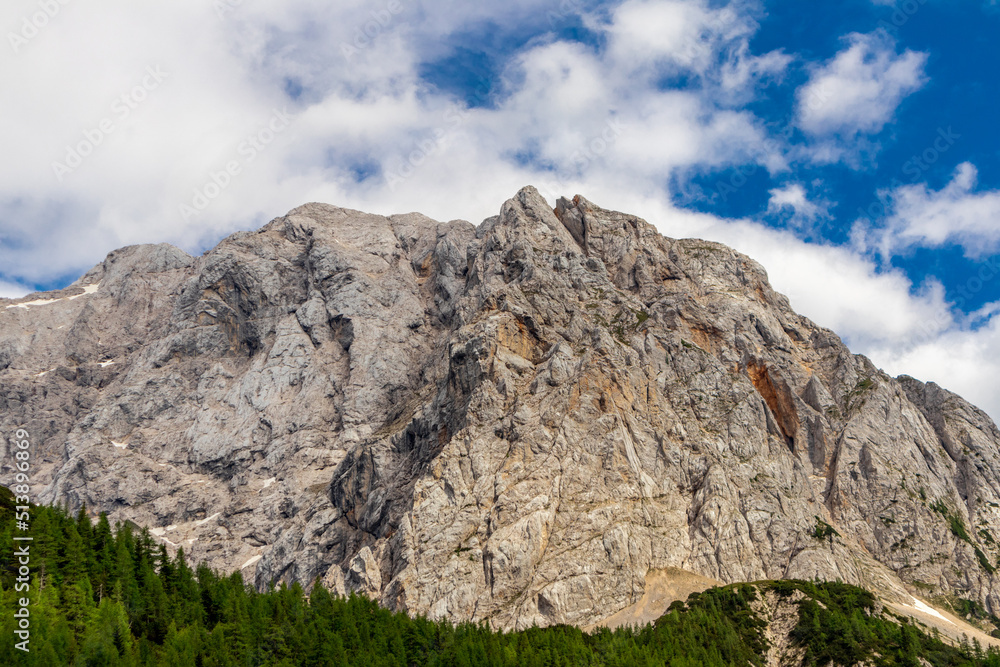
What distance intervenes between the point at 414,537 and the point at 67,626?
88.5 metres

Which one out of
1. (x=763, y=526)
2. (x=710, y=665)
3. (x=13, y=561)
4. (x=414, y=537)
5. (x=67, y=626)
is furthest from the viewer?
(x=763, y=526)

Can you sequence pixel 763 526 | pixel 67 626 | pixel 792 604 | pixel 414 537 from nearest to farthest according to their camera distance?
pixel 67 626 → pixel 792 604 → pixel 414 537 → pixel 763 526

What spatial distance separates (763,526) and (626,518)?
3666 centimetres

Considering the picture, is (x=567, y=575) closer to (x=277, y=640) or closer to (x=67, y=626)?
(x=277, y=640)

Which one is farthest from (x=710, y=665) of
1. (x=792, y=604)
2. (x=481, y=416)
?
(x=481, y=416)

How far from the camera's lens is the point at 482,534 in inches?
6900

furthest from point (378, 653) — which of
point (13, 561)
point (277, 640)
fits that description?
point (13, 561)

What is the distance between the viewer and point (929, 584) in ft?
635

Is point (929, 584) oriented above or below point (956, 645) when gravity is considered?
above

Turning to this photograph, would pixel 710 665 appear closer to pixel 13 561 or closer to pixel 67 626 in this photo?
pixel 67 626

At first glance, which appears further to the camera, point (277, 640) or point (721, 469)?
point (721, 469)

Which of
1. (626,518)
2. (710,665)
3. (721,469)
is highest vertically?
(721,469)

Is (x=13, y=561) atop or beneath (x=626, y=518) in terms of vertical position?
beneath

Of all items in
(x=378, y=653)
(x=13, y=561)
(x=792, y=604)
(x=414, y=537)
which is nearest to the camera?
(x=13, y=561)
